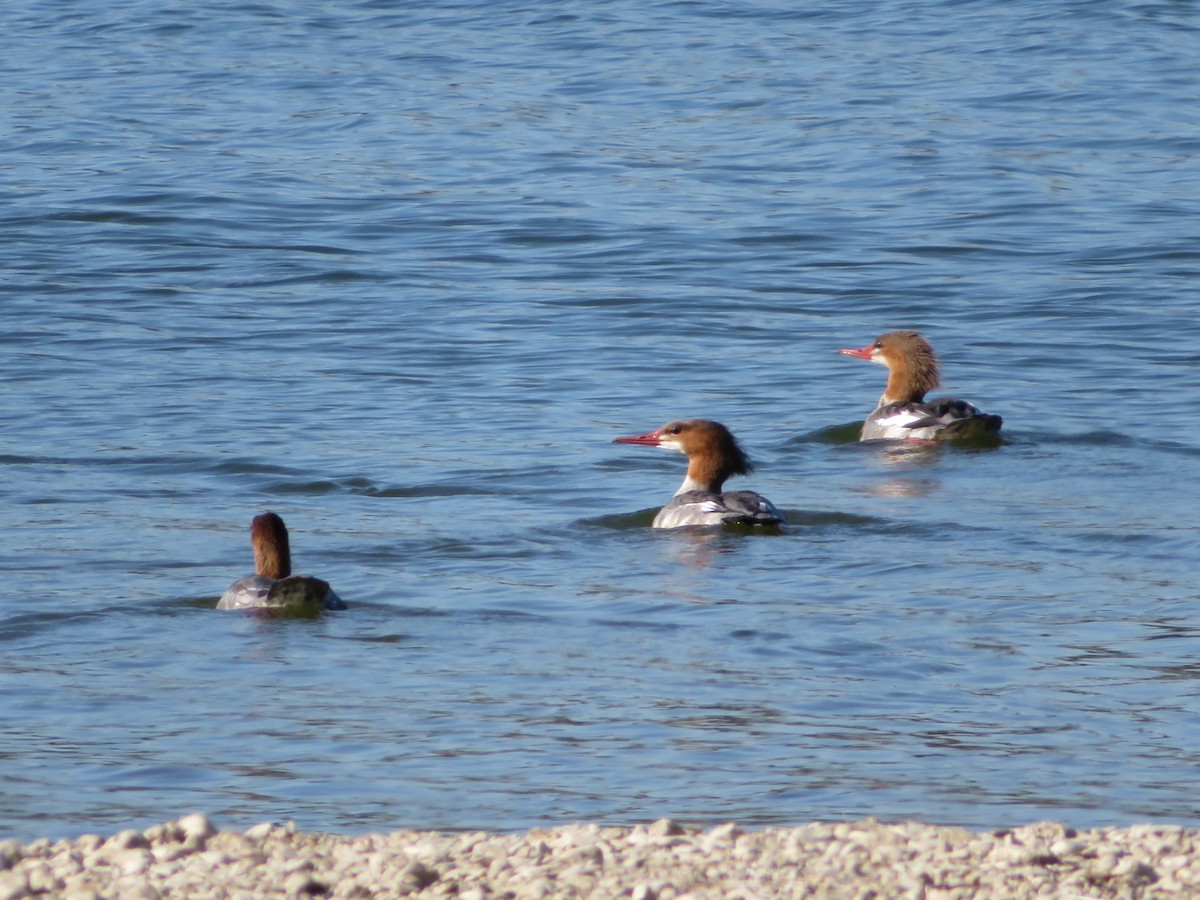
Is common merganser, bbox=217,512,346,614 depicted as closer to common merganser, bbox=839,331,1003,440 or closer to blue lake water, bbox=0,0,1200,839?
blue lake water, bbox=0,0,1200,839

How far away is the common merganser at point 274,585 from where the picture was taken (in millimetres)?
9828

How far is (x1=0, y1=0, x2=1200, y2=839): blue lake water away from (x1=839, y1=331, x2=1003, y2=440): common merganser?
0.75ft

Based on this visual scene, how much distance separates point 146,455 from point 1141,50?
2161cm

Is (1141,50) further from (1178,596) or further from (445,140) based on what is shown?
(1178,596)

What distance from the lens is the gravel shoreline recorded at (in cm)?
587

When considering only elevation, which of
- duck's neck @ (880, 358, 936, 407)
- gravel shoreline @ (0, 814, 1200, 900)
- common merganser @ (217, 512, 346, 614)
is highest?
gravel shoreline @ (0, 814, 1200, 900)

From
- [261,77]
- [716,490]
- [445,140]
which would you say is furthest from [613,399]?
[261,77]

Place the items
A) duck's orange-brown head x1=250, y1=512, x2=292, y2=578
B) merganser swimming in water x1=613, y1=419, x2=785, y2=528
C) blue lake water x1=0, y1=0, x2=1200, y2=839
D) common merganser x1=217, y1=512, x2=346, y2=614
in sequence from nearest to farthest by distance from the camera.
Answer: blue lake water x1=0, y1=0, x2=1200, y2=839 < common merganser x1=217, y1=512, x2=346, y2=614 < duck's orange-brown head x1=250, y1=512, x2=292, y2=578 < merganser swimming in water x1=613, y1=419, x2=785, y2=528

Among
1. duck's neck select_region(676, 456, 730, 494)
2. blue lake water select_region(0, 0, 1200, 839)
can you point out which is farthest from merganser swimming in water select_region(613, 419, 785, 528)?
blue lake water select_region(0, 0, 1200, 839)

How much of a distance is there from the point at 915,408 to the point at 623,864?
893cm

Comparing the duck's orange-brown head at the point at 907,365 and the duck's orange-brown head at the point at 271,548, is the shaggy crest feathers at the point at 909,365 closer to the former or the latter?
the duck's orange-brown head at the point at 907,365

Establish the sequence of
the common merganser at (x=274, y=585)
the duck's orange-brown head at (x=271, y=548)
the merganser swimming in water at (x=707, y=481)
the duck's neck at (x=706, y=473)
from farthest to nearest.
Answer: the duck's neck at (x=706, y=473), the merganser swimming in water at (x=707, y=481), the duck's orange-brown head at (x=271, y=548), the common merganser at (x=274, y=585)

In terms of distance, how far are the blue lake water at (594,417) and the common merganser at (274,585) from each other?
18 cm

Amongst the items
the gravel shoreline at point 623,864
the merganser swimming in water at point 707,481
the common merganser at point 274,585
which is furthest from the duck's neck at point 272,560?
the gravel shoreline at point 623,864
